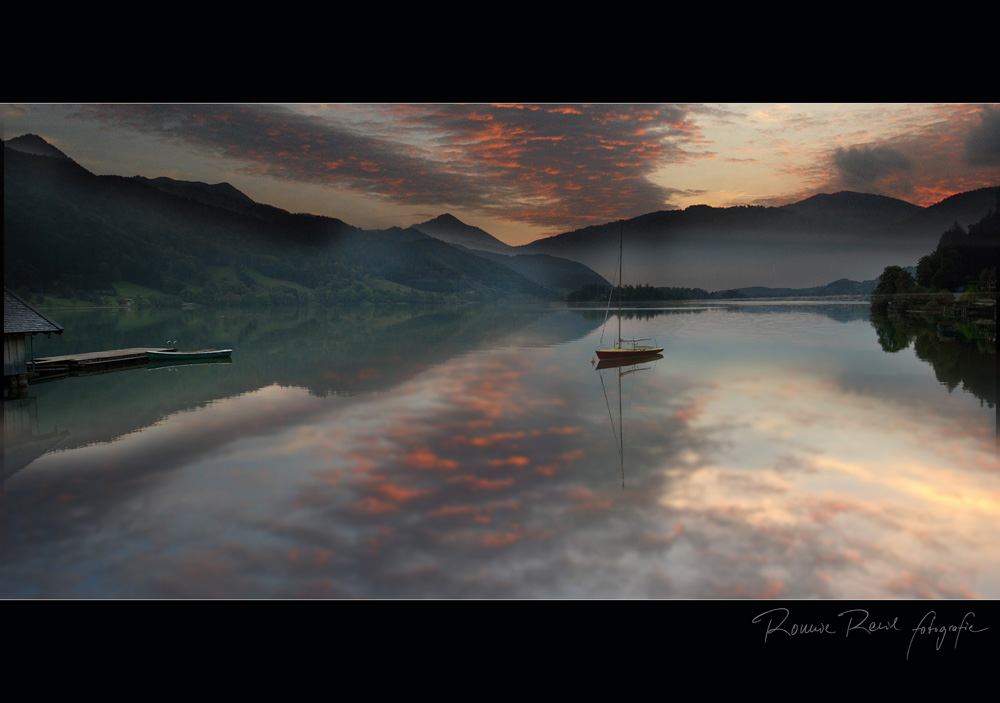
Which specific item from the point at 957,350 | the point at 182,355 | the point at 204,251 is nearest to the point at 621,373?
the point at 957,350

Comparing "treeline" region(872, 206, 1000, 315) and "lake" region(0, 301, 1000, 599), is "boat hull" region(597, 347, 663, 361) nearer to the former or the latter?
"lake" region(0, 301, 1000, 599)

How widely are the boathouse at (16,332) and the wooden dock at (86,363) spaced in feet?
9.77

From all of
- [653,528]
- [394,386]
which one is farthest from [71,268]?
[653,528]

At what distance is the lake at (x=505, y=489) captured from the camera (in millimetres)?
7078

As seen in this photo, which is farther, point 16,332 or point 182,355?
point 182,355

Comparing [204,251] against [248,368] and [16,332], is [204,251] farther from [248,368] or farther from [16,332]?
[16,332]

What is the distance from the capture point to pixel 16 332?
19.6 metres

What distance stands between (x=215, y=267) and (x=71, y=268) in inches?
1321

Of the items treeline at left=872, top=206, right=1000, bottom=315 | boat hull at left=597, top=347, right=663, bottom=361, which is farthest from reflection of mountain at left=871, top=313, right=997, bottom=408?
boat hull at left=597, top=347, right=663, bottom=361

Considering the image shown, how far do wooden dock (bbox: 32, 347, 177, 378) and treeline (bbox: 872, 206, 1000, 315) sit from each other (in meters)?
68.0

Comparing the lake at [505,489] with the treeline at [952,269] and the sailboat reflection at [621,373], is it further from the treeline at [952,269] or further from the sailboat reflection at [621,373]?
the treeline at [952,269]

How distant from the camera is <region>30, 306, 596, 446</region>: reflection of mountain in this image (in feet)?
58.3

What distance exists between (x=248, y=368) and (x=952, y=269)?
7084 cm
